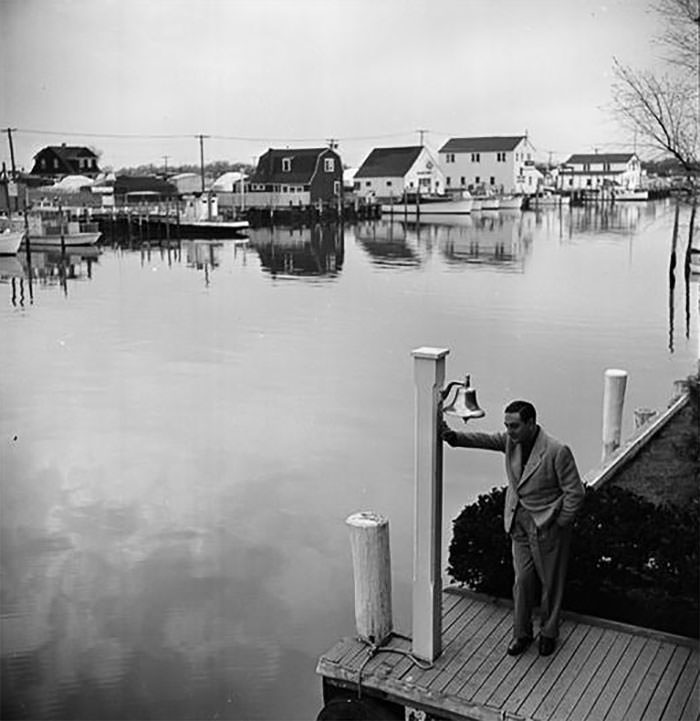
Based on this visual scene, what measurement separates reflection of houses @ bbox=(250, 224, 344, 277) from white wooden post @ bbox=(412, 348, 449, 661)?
15.7 m

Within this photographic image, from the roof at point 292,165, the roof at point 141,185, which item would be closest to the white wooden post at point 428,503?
the roof at point 141,185

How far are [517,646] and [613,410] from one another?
299cm

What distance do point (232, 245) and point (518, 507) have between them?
24.8 m

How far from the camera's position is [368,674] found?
2.66 metres

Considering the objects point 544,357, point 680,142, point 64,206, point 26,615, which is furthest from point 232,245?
point 26,615

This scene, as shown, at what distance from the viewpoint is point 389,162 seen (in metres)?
38.9

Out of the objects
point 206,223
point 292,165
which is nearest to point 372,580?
point 206,223

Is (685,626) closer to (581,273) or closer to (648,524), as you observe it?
(648,524)

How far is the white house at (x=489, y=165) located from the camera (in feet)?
83.4

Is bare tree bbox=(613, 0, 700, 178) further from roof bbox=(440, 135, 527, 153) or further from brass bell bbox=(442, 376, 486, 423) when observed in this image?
roof bbox=(440, 135, 527, 153)

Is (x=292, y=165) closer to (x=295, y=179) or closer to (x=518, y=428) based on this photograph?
(x=295, y=179)

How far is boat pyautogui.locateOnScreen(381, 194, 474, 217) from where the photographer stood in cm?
3531

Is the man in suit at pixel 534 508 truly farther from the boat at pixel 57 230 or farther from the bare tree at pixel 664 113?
the boat at pixel 57 230

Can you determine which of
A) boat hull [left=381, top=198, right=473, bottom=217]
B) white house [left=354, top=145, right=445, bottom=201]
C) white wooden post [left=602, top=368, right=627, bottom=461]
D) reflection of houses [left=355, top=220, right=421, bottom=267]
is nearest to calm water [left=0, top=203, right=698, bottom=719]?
white wooden post [left=602, top=368, right=627, bottom=461]
